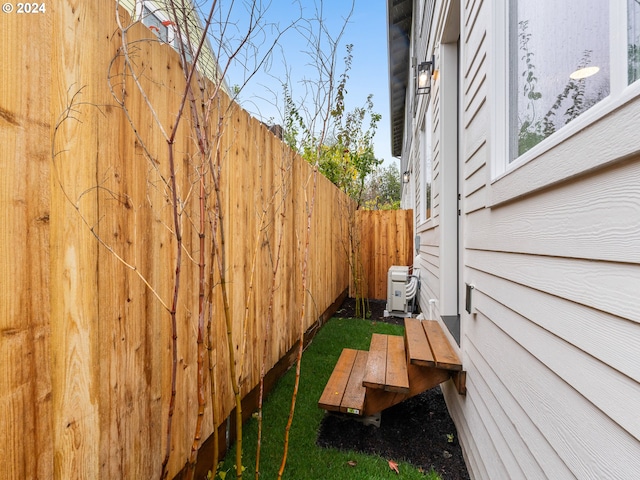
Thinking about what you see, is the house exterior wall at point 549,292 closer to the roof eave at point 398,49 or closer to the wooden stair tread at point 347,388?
the wooden stair tread at point 347,388

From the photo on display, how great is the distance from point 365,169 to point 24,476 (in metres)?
7.72

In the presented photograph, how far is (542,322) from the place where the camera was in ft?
3.75

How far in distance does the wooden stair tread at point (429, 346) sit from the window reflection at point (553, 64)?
4.36ft

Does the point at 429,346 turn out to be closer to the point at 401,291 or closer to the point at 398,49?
the point at 401,291

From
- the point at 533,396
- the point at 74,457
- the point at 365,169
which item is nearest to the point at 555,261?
the point at 533,396

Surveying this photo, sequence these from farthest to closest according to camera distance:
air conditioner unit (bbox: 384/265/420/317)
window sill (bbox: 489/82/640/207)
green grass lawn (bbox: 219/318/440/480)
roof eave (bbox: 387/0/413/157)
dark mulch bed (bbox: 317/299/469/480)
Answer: roof eave (bbox: 387/0/413/157) → air conditioner unit (bbox: 384/265/420/317) → dark mulch bed (bbox: 317/299/469/480) → green grass lawn (bbox: 219/318/440/480) → window sill (bbox: 489/82/640/207)

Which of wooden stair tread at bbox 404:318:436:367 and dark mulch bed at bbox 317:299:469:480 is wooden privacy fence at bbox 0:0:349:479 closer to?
dark mulch bed at bbox 317:299:469:480

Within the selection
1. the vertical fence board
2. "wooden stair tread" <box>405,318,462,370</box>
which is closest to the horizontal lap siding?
"wooden stair tread" <box>405,318,462,370</box>

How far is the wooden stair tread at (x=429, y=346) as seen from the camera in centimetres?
214

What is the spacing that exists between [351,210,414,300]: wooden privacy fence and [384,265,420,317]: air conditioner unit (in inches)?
56.6

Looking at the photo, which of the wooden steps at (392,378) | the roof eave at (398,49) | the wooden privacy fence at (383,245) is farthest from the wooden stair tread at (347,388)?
the roof eave at (398,49)

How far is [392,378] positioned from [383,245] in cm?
508

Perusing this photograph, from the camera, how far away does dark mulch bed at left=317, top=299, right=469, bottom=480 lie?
2.08 m
